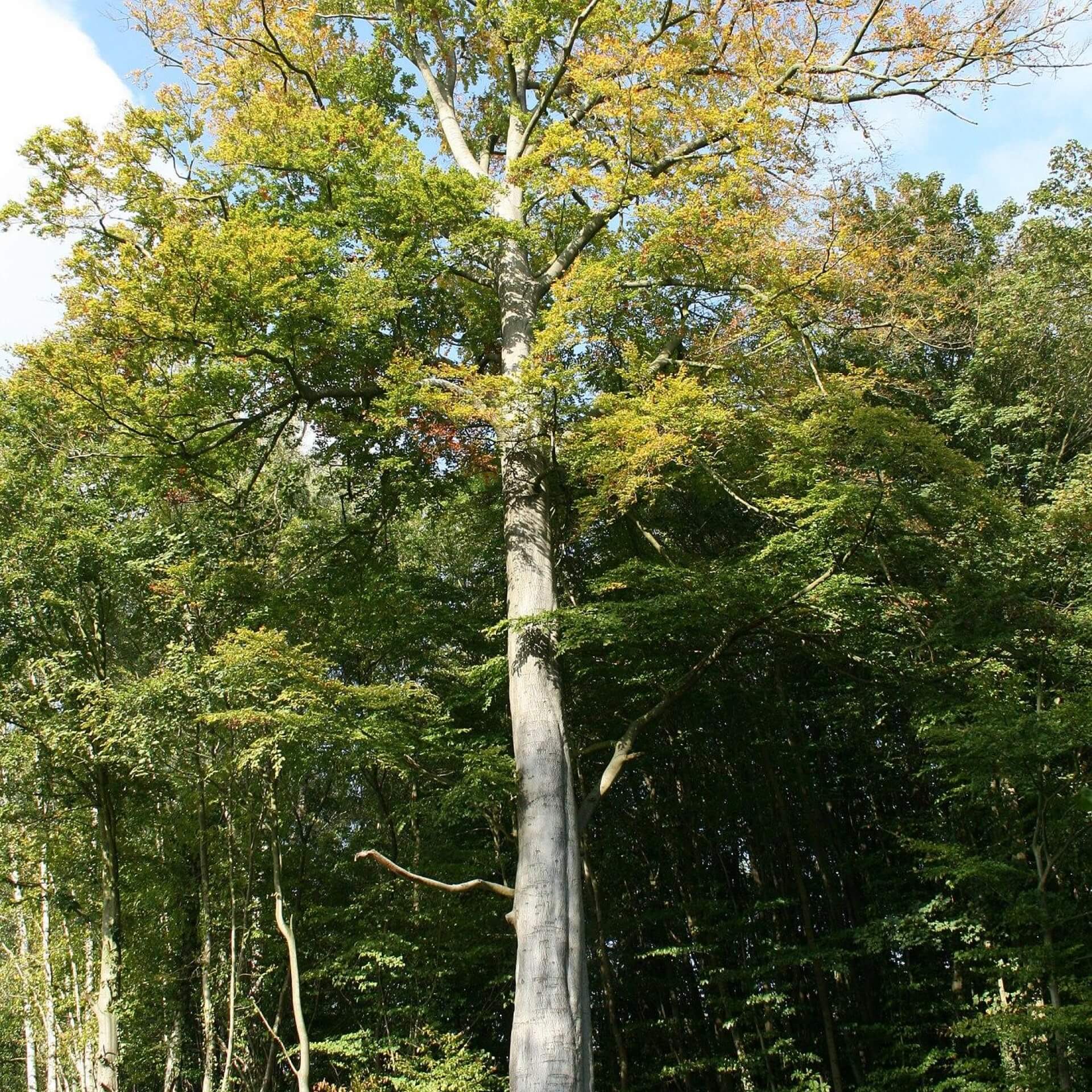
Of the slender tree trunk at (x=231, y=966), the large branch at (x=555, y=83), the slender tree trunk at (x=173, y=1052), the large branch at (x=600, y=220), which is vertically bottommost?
the slender tree trunk at (x=173, y=1052)

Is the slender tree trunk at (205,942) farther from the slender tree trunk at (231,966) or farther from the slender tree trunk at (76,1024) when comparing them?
the slender tree trunk at (76,1024)

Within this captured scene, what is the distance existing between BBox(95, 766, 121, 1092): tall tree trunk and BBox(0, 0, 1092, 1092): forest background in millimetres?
42

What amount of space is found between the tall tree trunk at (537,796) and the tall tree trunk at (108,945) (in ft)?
12.5

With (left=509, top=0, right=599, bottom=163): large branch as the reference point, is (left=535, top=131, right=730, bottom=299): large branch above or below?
below

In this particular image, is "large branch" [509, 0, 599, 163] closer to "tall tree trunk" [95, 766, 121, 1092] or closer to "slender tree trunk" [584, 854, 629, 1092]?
"slender tree trunk" [584, 854, 629, 1092]

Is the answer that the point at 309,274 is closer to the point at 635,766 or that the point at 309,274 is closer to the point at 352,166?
the point at 352,166

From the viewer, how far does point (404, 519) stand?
776cm

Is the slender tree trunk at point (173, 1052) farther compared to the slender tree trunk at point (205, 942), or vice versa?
the slender tree trunk at point (173, 1052)

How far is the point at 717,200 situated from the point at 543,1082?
5448 millimetres

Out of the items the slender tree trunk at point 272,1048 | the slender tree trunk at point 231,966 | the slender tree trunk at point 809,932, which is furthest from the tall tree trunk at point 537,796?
the slender tree trunk at point 809,932

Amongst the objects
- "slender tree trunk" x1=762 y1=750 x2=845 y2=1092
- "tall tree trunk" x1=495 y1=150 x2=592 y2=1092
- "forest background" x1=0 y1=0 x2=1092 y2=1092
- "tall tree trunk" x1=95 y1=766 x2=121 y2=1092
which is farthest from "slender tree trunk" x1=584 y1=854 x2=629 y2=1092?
"tall tree trunk" x1=95 y1=766 x2=121 y2=1092

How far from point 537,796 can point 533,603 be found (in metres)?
1.30

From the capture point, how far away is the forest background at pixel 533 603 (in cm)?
597

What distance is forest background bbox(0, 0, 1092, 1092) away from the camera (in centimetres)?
597
